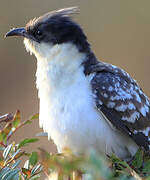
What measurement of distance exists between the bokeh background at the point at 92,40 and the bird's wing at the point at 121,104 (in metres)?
4.42

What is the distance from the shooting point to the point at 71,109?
11.2 feet

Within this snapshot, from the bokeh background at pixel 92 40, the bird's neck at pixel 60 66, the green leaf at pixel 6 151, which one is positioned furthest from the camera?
the bokeh background at pixel 92 40

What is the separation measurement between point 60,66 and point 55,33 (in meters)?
0.32

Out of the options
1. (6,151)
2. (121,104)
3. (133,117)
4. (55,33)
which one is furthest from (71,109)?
(6,151)

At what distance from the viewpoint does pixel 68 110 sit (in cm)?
344

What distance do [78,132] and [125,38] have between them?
535 centimetres

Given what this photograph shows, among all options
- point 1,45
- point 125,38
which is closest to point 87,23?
point 125,38

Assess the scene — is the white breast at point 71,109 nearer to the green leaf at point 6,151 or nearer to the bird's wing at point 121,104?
the bird's wing at point 121,104

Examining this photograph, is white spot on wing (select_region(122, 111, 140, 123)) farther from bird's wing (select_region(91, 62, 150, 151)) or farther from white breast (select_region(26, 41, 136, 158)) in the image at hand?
white breast (select_region(26, 41, 136, 158))

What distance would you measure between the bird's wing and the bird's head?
12.3 inches

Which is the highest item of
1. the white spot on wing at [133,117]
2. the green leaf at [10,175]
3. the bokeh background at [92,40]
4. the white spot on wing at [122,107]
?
the green leaf at [10,175]

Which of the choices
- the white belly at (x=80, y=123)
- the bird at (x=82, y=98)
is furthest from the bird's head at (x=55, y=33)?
the white belly at (x=80, y=123)

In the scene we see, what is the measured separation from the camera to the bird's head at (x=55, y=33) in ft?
12.7

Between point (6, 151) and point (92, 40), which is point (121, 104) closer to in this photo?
point (6, 151)
